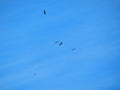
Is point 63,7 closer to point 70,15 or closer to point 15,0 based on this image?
point 70,15

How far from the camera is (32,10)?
1.67 m

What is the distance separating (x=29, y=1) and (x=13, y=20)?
203mm

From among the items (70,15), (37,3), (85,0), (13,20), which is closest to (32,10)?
(37,3)

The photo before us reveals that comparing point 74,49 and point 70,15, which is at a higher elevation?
point 70,15

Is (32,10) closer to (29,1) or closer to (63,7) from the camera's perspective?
(29,1)

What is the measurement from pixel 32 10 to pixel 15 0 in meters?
0.16

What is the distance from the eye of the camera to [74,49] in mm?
1662

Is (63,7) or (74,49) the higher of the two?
(63,7)

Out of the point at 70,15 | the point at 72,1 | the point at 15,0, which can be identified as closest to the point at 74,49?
the point at 70,15

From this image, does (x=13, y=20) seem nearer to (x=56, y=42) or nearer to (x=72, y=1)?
(x=56, y=42)

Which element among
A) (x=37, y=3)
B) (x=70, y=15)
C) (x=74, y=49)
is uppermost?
(x=37, y=3)

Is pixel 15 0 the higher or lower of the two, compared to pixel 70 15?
higher

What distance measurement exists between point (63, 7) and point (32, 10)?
0.84ft

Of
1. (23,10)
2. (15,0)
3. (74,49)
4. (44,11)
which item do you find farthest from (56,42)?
(15,0)
